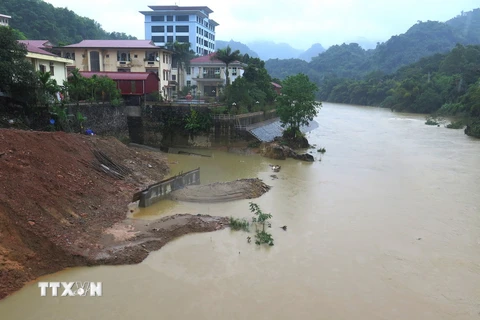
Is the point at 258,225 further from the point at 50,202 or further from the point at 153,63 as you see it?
the point at 153,63

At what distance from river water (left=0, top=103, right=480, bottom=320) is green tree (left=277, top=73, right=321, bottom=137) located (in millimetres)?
10686

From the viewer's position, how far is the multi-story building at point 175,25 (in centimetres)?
6506

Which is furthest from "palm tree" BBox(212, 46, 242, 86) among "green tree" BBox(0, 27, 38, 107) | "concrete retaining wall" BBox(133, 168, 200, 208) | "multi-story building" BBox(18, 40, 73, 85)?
"concrete retaining wall" BBox(133, 168, 200, 208)

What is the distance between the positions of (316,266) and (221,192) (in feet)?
21.4

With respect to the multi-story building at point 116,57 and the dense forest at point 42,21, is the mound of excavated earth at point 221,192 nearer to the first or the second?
the multi-story building at point 116,57

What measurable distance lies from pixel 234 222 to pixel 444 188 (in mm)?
11855

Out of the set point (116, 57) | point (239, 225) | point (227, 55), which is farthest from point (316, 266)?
point (116, 57)

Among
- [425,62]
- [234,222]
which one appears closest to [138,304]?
[234,222]

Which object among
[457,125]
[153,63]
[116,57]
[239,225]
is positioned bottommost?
[239,225]

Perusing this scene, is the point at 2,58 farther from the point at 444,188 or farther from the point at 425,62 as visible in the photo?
the point at 425,62

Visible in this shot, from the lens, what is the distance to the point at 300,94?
29594 millimetres

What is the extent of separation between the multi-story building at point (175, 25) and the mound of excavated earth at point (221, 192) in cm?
5098

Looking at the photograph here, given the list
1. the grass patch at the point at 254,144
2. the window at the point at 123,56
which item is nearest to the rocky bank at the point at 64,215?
the grass patch at the point at 254,144

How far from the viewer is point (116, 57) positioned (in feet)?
123
